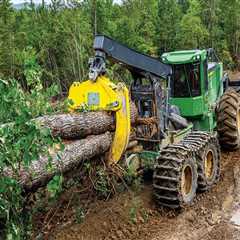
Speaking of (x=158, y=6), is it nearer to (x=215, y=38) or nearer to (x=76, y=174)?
(x=215, y=38)

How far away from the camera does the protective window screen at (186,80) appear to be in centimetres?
1047

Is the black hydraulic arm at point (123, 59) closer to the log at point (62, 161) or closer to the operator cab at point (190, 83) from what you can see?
the log at point (62, 161)

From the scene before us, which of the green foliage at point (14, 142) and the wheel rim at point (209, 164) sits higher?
the green foliage at point (14, 142)

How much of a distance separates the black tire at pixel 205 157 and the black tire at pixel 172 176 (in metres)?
0.45

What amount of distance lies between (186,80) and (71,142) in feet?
14.0

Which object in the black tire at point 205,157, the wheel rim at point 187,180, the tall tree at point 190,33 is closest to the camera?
the wheel rim at point 187,180

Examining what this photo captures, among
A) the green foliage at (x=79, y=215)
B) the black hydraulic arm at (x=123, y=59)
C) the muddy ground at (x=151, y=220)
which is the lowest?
the muddy ground at (x=151, y=220)

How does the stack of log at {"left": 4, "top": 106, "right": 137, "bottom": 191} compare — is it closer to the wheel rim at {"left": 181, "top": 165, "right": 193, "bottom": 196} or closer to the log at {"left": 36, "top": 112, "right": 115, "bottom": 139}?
the log at {"left": 36, "top": 112, "right": 115, "bottom": 139}

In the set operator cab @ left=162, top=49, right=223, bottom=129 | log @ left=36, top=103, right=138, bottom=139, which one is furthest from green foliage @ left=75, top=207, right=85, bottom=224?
operator cab @ left=162, top=49, right=223, bottom=129

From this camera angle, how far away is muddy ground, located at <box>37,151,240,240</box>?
7.13m

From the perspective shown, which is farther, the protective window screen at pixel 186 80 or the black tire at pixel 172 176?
the protective window screen at pixel 186 80

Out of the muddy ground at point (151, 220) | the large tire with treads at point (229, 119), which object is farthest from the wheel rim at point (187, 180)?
the large tire with treads at point (229, 119)

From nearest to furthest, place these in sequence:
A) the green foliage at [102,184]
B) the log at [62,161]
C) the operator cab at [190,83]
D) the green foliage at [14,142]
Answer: the green foliage at [14,142] → the log at [62,161] → the green foliage at [102,184] → the operator cab at [190,83]

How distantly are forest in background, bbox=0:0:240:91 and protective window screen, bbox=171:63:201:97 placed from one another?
36.4 feet
